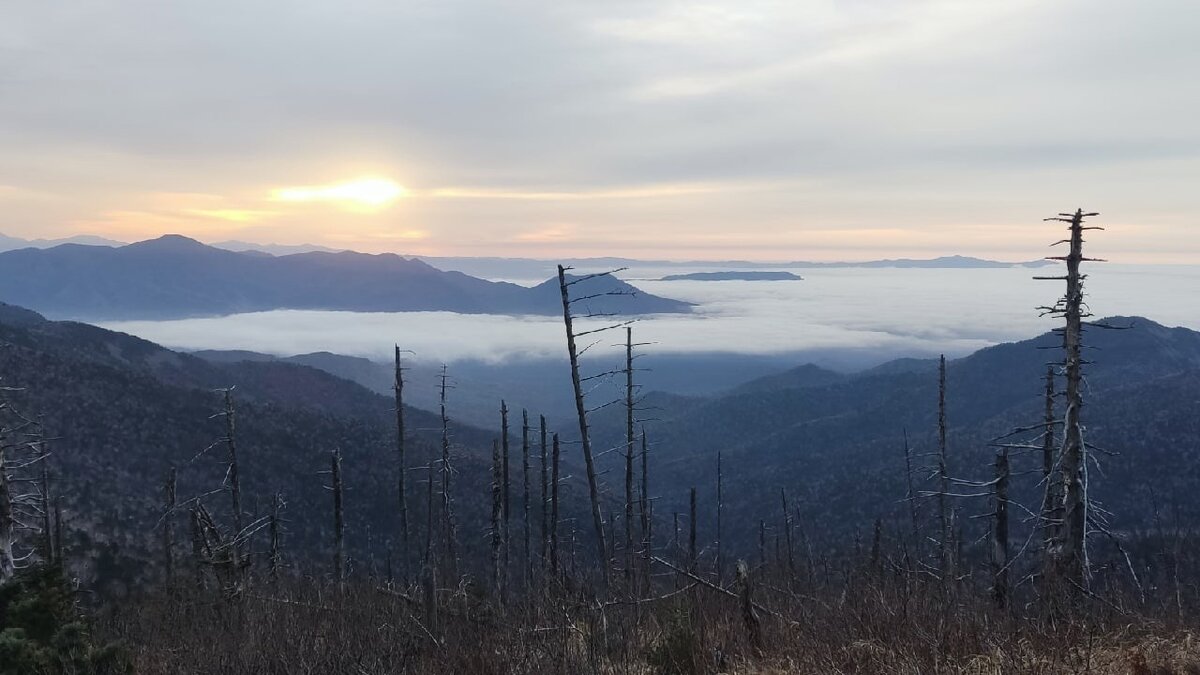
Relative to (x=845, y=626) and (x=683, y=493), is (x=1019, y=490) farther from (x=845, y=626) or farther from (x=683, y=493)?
(x=845, y=626)

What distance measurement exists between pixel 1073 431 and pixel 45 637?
18156mm

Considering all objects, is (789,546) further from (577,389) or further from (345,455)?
(345,455)

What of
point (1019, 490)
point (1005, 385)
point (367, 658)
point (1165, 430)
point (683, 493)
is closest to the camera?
point (367, 658)

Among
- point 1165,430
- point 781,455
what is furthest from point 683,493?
point 1165,430

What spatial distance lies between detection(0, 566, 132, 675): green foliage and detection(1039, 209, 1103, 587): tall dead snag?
14452 millimetres

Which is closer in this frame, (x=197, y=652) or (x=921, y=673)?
(x=921, y=673)

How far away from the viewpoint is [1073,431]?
12609 mm

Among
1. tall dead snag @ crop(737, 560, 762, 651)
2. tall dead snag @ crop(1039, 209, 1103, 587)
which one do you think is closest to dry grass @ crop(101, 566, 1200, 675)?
tall dead snag @ crop(737, 560, 762, 651)

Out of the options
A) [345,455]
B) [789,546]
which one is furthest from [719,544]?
[345,455]

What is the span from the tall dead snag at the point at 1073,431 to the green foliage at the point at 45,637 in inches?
569

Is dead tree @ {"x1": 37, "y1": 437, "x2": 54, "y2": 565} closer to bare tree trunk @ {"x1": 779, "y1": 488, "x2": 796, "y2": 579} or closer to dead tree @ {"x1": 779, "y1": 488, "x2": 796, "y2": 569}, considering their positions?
bare tree trunk @ {"x1": 779, "y1": 488, "x2": 796, "y2": 579}

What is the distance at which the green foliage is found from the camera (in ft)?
29.2

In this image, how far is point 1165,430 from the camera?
354ft

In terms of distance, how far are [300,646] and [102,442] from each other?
76.4 m
